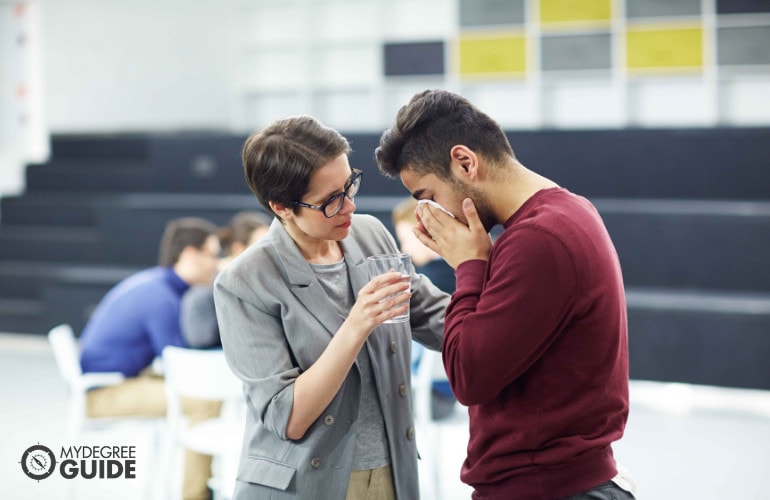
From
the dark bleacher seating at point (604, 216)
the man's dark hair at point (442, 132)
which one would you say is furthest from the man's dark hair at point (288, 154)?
the dark bleacher seating at point (604, 216)

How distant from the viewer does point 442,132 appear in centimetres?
145

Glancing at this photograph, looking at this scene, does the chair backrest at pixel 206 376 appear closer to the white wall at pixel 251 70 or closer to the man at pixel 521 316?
the man at pixel 521 316

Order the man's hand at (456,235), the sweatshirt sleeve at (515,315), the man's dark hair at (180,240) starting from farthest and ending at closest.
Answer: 1. the man's dark hair at (180,240)
2. the man's hand at (456,235)
3. the sweatshirt sleeve at (515,315)

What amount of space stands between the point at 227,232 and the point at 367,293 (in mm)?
3272

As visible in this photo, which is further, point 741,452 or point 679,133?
point 679,133

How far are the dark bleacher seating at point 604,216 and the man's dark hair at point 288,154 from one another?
4443mm

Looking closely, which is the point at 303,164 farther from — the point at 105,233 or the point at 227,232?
the point at 105,233

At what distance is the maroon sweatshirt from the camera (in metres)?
1.30

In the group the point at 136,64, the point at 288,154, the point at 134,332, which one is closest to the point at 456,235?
the point at 288,154

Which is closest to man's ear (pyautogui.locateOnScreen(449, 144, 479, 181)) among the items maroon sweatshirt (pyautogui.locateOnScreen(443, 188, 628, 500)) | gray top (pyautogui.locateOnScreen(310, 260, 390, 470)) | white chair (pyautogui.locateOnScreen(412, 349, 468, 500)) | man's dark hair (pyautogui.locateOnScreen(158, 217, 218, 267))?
maroon sweatshirt (pyautogui.locateOnScreen(443, 188, 628, 500))

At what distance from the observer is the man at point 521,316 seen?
1301 mm

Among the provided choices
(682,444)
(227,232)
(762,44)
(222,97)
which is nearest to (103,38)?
(222,97)

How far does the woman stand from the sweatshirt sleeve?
166 mm

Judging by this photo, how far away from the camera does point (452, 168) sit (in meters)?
1.44
